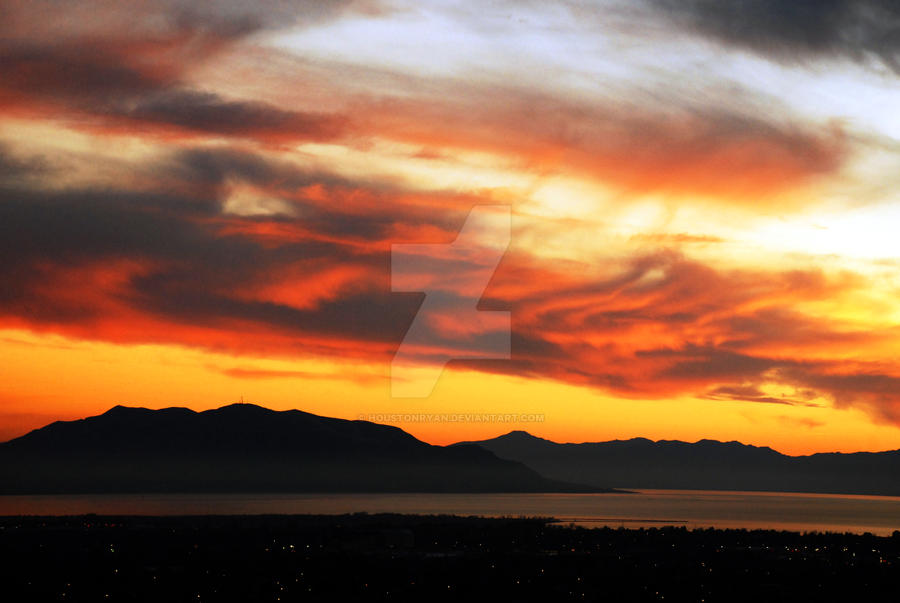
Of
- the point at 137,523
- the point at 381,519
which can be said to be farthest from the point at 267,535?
the point at 381,519

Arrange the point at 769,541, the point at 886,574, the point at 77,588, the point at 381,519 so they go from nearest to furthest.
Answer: the point at 77,588
the point at 886,574
the point at 769,541
the point at 381,519

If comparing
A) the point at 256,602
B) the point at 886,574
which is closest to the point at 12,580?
the point at 256,602

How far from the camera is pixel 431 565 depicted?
9575 cm

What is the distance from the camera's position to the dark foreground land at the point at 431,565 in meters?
77.1

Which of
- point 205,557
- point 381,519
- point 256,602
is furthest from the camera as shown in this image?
point 381,519

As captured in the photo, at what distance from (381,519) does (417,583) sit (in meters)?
111

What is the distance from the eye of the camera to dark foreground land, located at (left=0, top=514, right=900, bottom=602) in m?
77.1

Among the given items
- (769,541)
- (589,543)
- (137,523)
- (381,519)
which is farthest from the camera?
(381,519)

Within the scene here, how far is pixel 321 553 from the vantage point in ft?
356

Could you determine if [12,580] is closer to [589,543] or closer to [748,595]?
[748,595]

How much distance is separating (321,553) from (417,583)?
3004 centimetres

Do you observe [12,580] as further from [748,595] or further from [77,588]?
[748,595]

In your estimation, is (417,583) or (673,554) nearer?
(417,583)

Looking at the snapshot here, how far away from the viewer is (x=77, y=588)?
7719 centimetres
